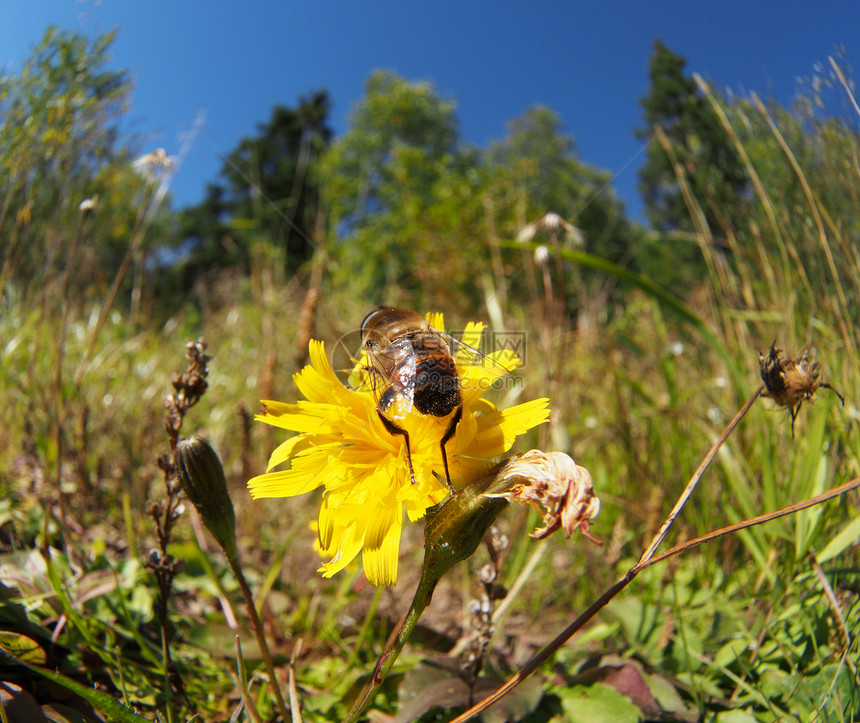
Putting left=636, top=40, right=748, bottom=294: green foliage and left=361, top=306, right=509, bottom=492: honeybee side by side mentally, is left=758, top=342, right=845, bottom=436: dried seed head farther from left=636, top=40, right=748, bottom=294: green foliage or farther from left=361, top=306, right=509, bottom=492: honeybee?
left=636, top=40, right=748, bottom=294: green foliage

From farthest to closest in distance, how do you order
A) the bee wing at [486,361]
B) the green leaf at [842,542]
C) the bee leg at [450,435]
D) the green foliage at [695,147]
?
1. the green foliage at [695,147]
2. the green leaf at [842,542]
3. the bee wing at [486,361]
4. the bee leg at [450,435]

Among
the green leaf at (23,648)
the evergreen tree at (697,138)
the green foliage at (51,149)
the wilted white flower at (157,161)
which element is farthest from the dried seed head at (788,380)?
the green foliage at (51,149)

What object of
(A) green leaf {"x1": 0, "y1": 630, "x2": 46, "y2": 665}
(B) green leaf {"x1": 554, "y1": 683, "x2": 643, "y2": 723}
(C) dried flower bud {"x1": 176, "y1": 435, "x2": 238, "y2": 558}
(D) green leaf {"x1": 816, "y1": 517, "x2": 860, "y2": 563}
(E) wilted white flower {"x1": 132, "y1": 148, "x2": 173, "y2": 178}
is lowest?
(B) green leaf {"x1": 554, "y1": 683, "x2": 643, "y2": 723}

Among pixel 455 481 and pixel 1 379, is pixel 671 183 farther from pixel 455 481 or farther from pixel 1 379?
pixel 1 379

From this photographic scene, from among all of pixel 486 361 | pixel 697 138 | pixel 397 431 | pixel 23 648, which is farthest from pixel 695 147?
pixel 23 648

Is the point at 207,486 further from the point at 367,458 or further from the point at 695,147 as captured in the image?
the point at 695,147

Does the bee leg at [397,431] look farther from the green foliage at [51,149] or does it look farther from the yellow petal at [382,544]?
the green foliage at [51,149]

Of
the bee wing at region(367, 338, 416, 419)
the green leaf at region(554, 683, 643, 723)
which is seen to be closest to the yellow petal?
the bee wing at region(367, 338, 416, 419)
